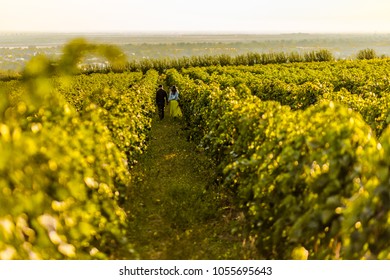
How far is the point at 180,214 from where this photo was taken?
717 centimetres

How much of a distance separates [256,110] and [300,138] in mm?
2061

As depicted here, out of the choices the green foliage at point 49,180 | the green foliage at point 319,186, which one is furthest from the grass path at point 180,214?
the green foliage at point 49,180

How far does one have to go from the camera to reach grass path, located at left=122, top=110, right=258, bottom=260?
6.08m

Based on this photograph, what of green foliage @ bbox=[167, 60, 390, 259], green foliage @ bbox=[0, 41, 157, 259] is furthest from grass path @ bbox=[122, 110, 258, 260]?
green foliage @ bbox=[0, 41, 157, 259]

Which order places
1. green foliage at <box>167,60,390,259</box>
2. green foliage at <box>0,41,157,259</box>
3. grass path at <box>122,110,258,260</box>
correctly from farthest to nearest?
1. grass path at <box>122,110,258,260</box>
2. green foliage at <box>167,60,390,259</box>
3. green foliage at <box>0,41,157,259</box>

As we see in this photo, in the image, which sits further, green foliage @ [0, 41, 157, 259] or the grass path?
the grass path

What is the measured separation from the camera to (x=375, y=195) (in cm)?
348

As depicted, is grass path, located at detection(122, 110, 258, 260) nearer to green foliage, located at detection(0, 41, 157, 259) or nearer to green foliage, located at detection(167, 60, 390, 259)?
green foliage, located at detection(167, 60, 390, 259)

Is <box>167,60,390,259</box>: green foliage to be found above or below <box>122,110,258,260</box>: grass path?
above

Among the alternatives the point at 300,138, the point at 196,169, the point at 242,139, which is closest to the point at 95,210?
the point at 300,138

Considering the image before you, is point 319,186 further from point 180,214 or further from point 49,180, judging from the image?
point 180,214

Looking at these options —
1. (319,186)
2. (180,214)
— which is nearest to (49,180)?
(319,186)
